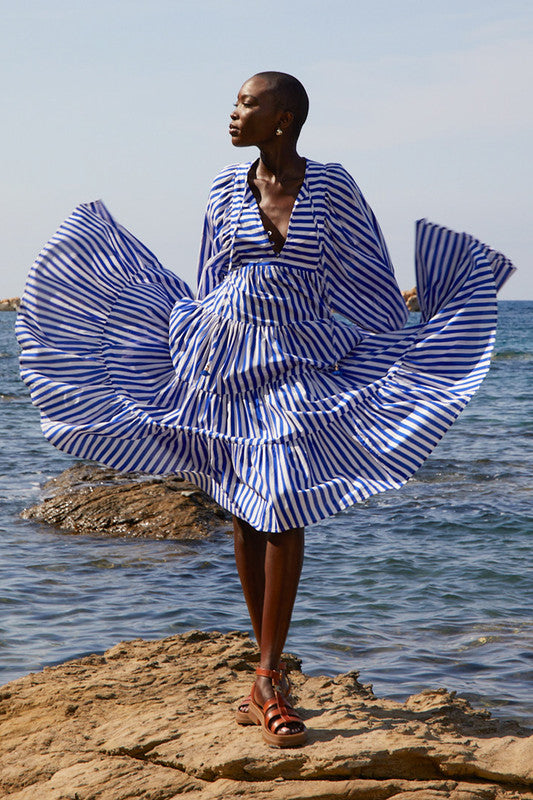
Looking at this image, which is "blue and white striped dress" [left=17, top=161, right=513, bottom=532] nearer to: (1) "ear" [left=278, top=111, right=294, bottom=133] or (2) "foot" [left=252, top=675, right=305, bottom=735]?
(1) "ear" [left=278, top=111, right=294, bottom=133]

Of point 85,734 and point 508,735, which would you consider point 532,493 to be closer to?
point 508,735

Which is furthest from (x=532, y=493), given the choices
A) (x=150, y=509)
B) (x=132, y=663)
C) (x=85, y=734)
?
(x=85, y=734)

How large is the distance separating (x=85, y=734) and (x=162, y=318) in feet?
4.86

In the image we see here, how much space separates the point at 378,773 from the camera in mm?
2971

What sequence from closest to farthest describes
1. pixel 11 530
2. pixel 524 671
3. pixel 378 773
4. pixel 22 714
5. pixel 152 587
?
1. pixel 378 773
2. pixel 22 714
3. pixel 524 671
4. pixel 152 587
5. pixel 11 530

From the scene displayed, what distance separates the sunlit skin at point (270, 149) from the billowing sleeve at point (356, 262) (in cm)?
13

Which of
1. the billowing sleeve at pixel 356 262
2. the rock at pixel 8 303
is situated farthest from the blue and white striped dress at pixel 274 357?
the rock at pixel 8 303

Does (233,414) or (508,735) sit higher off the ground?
(233,414)

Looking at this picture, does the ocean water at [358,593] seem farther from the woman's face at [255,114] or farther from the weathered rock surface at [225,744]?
the woman's face at [255,114]

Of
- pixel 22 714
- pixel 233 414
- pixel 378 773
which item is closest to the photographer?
pixel 378 773

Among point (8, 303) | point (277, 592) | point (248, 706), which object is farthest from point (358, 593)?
point (8, 303)

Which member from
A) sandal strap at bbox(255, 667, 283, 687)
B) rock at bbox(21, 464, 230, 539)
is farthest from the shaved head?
rock at bbox(21, 464, 230, 539)

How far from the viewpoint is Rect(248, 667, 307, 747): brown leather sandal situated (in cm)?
304

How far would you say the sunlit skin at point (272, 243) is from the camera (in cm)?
302
